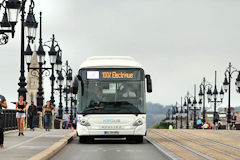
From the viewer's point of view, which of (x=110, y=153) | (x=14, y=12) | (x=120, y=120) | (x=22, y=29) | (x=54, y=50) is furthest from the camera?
(x=54, y=50)

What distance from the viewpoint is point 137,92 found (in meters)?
21.0

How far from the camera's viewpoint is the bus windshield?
20844 millimetres

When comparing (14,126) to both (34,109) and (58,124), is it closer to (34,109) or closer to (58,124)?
(34,109)

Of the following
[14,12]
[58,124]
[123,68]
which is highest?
[14,12]

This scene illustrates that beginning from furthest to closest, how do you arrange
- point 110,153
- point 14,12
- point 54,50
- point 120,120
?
point 54,50 < point 120,120 < point 14,12 < point 110,153

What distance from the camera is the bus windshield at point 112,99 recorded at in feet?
68.4

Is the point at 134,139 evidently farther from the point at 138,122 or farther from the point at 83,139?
the point at 83,139

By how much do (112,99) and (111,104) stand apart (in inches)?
7.3

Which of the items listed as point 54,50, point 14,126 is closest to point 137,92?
point 14,126

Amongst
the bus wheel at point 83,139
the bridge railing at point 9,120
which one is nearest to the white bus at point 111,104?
the bus wheel at point 83,139

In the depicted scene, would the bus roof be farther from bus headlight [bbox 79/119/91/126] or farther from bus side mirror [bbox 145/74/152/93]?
bus headlight [bbox 79/119/91/126]

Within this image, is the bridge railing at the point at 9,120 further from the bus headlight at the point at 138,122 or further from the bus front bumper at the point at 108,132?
the bus headlight at the point at 138,122

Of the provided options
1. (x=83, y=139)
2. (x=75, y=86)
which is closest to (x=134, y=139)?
(x=83, y=139)

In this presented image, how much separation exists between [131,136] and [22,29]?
27.5 ft
